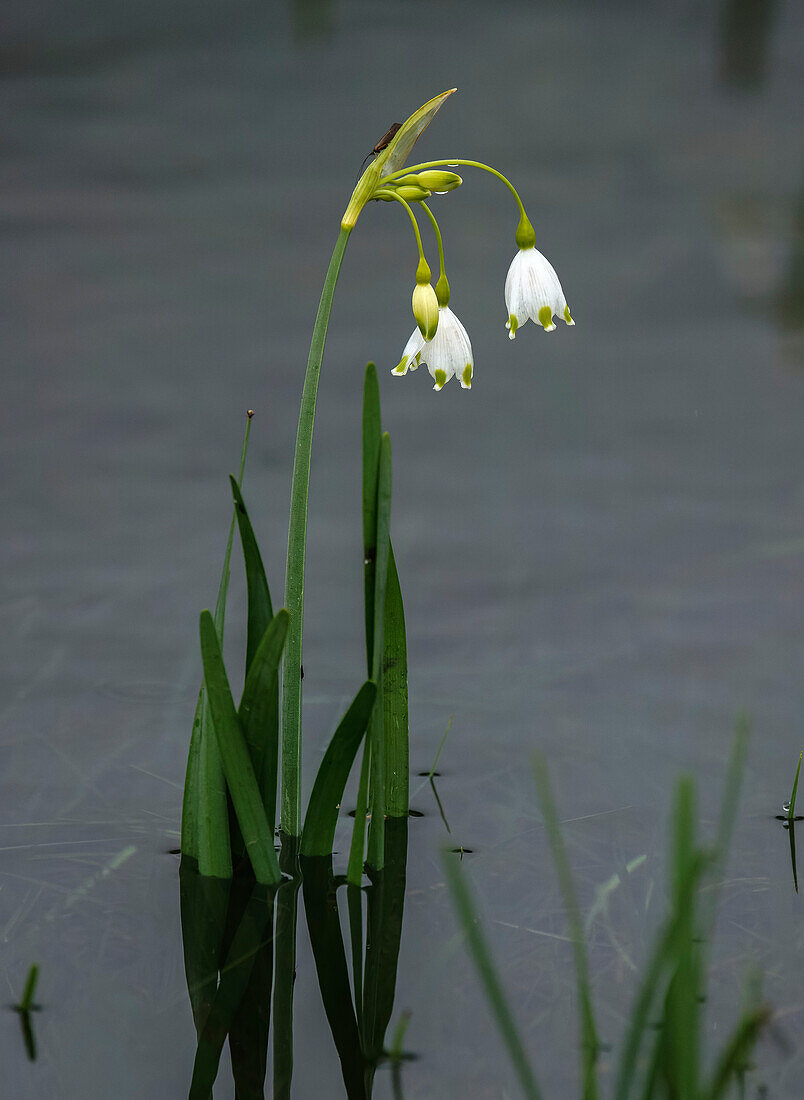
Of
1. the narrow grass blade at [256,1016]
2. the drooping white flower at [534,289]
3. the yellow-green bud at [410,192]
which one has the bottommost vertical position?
the narrow grass blade at [256,1016]

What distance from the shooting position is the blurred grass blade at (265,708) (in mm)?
802

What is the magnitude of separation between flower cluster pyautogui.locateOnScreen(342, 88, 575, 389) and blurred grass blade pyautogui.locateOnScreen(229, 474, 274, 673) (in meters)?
0.19

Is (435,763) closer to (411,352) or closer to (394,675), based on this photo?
(394,675)

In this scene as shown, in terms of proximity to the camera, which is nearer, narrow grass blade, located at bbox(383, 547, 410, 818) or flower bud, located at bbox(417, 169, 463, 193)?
flower bud, located at bbox(417, 169, 463, 193)

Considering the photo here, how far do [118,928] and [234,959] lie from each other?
114 millimetres

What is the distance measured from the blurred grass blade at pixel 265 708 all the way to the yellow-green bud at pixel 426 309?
248 mm

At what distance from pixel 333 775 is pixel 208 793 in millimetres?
107

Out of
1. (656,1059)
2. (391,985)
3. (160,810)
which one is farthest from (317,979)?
(656,1059)

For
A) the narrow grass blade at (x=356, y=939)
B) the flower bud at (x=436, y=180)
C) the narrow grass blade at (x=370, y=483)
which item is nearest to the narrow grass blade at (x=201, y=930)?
the narrow grass blade at (x=356, y=939)

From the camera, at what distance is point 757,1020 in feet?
1.38

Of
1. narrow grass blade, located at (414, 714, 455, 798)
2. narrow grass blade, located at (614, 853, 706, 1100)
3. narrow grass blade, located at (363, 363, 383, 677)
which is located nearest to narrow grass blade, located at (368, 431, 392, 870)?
narrow grass blade, located at (363, 363, 383, 677)

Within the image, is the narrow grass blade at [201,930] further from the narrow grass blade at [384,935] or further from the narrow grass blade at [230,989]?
the narrow grass blade at [384,935]

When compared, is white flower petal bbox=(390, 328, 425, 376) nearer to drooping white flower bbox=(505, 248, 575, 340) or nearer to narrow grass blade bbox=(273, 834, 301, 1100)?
drooping white flower bbox=(505, 248, 575, 340)

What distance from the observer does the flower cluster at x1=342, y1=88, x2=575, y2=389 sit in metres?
0.79
